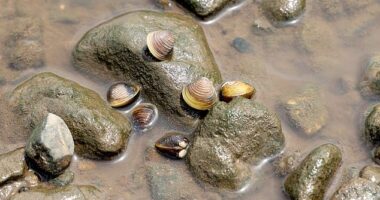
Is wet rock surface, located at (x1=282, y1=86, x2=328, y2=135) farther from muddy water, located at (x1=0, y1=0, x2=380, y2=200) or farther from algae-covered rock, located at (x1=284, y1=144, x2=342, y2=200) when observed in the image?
algae-covered rock, located at (x1=284, y1=144, x2=342, y2=200)

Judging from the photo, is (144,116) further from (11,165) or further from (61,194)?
(11,165)

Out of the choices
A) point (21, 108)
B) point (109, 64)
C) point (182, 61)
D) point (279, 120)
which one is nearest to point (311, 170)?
point (279, 120)

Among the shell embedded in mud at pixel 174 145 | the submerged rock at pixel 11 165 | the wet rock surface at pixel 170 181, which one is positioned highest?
the shell embedded in mud at pixel 174 145

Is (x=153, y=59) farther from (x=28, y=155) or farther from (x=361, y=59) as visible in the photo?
(x=361, y=59)

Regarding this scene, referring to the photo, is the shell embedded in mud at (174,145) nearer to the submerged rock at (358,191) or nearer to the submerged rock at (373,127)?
the submerged rock at (358,191)

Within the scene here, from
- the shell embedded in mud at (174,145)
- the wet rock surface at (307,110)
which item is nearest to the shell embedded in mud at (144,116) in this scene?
the shell embedded in mud at (174,145)
